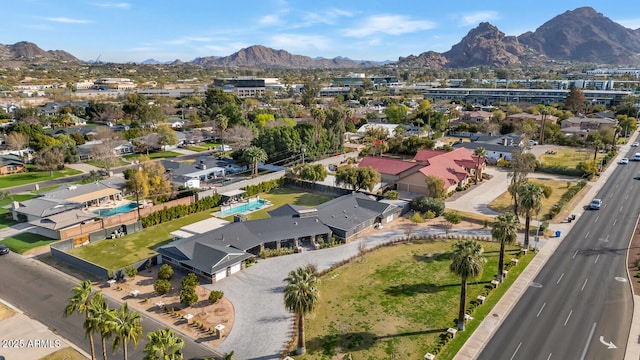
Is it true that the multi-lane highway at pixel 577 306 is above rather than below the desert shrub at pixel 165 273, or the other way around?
below

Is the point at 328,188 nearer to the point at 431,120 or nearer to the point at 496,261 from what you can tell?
the point at 496,261

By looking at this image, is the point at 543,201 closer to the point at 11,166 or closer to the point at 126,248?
the point at 126,248

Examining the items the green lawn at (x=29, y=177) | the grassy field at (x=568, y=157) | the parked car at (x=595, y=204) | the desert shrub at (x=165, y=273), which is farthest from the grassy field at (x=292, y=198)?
the grassy field at (x=568, y=157)

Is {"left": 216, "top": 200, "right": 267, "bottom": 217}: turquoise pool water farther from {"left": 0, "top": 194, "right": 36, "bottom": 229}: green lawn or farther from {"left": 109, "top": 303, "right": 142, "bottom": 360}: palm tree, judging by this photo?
{"left": 109, "top": 303, "right": 142, "bottom": 360}: palm tree

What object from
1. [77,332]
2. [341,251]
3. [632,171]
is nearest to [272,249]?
[341,251]

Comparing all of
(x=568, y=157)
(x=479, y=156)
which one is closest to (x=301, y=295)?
(x=479, y=156)

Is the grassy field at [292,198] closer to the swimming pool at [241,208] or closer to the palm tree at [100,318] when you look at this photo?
the swimming pool at [241,208]

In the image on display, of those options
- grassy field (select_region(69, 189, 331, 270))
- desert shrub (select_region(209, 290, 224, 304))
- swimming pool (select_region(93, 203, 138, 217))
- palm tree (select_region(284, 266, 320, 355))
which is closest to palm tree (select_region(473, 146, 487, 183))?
grassy field (select_region(69, 189, 331, 270))
